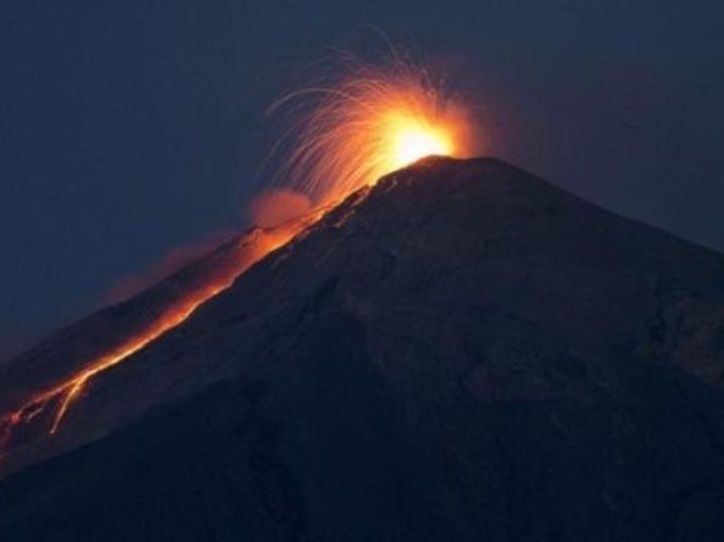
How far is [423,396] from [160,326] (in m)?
18.6

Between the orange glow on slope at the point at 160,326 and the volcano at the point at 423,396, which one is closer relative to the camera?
the volcano at the point at 423,396

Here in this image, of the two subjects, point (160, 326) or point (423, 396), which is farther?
point (160, 326)

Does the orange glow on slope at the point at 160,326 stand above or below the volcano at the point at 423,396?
above

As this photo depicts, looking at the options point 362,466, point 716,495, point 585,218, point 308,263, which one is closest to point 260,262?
point 308,263

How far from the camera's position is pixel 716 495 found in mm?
67375

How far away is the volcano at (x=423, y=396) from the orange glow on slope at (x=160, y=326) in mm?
934

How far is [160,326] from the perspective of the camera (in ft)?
286

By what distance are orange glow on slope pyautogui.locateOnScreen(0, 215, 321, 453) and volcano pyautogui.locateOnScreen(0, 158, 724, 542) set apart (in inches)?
36.8

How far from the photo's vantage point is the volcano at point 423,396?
66625 millimetres

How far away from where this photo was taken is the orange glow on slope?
80.2 metres

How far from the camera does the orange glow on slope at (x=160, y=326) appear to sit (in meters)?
80.2

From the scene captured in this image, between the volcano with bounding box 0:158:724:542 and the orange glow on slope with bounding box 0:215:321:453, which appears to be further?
the orange glow on slope with bounding box 0:215:321:453

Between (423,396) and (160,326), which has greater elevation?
(160,326)

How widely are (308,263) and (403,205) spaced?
4467 mm
